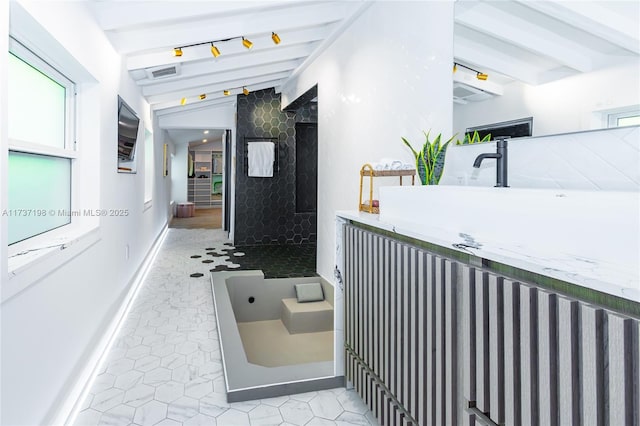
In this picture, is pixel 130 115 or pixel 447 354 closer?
pixel 447 354

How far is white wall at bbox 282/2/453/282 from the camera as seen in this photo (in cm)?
212

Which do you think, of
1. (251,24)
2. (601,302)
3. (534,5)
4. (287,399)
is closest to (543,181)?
(534,5)

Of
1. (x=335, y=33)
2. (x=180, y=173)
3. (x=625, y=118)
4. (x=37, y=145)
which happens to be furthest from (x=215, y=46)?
(x=180, y=173)

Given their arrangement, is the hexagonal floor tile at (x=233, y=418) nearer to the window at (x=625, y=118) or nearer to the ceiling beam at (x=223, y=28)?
the window at (x=625, y=118)

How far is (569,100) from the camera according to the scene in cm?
144

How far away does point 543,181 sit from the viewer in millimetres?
1553

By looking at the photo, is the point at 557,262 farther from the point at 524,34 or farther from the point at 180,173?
the point at 180,173

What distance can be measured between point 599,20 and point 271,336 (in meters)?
3.14

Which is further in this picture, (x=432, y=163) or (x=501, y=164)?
(x=432, y=163)

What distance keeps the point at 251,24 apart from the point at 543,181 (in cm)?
251

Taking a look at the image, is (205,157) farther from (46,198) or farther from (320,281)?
(46,198)

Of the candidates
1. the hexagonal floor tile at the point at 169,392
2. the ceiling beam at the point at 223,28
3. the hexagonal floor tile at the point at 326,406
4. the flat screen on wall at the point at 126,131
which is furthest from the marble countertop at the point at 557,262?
the flat screen on wall at the point at 126,131

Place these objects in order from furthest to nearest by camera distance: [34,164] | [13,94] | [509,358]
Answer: [34,164]
[13,94]
[509,358]

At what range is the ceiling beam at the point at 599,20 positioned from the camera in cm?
123
